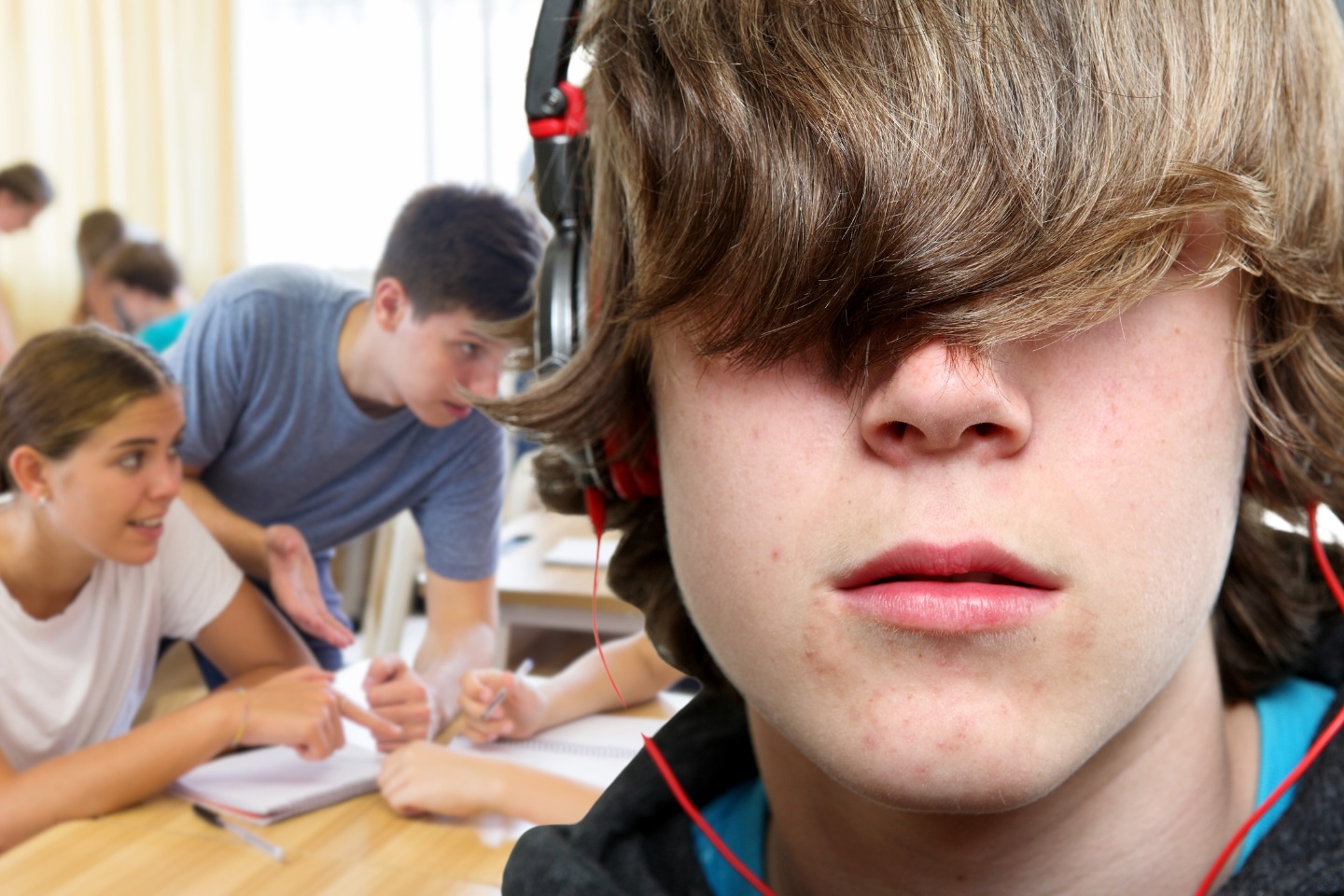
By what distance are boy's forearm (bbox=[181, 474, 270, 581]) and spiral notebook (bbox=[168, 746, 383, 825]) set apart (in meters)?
0.12

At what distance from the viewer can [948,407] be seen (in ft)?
1.32

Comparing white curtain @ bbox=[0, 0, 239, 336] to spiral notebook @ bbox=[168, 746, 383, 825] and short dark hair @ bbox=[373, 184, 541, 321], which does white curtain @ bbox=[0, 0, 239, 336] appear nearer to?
short dark hair @ bbox=[373, 184, 541, 321]

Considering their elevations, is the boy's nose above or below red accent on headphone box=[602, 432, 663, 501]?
above

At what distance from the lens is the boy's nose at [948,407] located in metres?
0.41

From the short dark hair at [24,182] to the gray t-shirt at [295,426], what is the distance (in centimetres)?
19

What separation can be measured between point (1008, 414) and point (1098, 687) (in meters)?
0.13

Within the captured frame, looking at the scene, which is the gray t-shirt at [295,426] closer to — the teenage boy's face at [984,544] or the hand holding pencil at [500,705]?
the hand holding pencil at [500,705]

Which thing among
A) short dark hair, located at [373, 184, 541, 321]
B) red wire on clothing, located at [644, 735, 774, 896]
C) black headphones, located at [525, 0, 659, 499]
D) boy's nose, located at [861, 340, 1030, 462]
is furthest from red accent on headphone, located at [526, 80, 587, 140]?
red wire on clothing, located at [644, 735, 774, 896]

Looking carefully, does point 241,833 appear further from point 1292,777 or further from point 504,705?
point 1292,777

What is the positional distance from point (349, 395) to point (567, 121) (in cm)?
24

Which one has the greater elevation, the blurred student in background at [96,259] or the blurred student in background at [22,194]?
the blurred student in background at [22,194]

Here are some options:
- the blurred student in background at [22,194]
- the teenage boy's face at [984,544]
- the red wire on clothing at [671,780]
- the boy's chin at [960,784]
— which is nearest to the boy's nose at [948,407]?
the teenage boy's face at [984,544]

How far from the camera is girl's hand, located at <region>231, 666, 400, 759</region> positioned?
67 cm

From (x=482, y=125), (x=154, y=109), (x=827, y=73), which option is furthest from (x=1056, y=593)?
(x=154, y=109)
